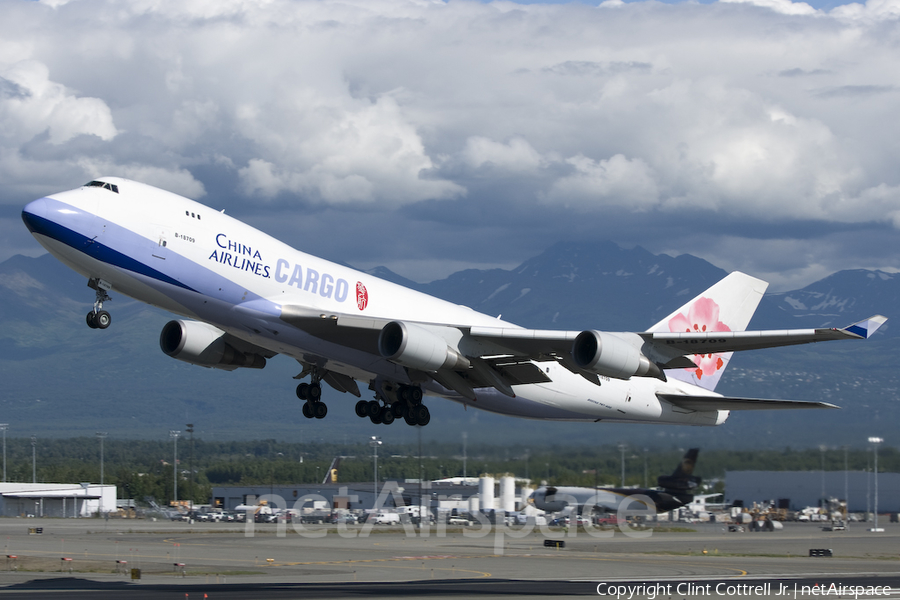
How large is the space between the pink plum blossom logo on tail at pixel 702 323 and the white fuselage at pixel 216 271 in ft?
33.1

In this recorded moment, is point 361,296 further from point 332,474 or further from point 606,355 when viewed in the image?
point 332,474

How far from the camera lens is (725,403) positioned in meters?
38.2

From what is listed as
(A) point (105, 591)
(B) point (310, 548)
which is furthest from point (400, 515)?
(A) point (105, 591)

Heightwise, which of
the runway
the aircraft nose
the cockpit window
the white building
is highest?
the cockpit window

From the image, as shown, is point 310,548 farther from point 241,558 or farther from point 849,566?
point 849,566

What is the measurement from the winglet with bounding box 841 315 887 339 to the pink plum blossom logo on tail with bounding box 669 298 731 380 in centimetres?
1396

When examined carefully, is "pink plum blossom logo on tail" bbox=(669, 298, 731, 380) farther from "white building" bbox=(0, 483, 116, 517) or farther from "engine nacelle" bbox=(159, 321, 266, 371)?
"white building" bbox=(0, 483, 116, 517)

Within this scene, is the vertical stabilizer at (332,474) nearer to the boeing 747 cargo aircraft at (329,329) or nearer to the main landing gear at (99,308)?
the boeing 747 cargo aircraft at (329,329)

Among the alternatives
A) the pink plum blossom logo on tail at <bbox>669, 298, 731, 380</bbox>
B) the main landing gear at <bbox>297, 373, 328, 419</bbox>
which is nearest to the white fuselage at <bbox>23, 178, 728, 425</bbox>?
the main landing gear at <bbox>297, 373, 328, 419</bbox>

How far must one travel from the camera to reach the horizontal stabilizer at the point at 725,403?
1419 inches

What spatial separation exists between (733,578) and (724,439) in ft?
17.7

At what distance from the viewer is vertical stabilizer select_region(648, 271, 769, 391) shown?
4178 centimetres

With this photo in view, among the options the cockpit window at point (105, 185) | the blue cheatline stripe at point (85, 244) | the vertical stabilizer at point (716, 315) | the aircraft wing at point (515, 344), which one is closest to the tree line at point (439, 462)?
the vertical stabilizer at point (716, 315)

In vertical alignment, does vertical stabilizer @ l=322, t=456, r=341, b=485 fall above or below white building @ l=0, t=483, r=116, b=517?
above
